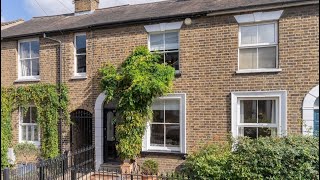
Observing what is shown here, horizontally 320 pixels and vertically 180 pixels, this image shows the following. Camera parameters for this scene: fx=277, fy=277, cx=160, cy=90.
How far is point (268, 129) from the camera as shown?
332 inches

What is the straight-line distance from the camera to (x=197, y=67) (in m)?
9.12

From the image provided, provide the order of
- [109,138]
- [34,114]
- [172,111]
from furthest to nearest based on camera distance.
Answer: [34,114] → [109,138] → [172,111]

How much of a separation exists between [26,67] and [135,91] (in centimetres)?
580

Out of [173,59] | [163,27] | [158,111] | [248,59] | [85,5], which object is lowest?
[158,111]

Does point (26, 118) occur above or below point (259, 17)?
below

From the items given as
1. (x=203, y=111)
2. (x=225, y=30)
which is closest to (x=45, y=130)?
(x=203, y=111)

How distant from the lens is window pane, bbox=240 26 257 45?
8.62m

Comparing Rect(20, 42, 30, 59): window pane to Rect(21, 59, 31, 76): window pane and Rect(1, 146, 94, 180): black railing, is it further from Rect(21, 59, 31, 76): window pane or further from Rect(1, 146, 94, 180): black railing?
Rect(1, 146, 94, 180): black railing

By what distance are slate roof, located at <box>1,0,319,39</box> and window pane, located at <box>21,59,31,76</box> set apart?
1.16 meters

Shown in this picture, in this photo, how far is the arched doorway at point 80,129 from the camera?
1103 centimetres

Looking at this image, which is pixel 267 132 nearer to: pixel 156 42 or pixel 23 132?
pixel 156 42

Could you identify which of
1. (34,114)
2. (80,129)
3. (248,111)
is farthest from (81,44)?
(248,111)

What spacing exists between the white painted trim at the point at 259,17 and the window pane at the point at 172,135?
405 cm

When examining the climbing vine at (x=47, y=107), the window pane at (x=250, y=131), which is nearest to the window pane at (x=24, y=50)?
the climbing vine at (x=47, y=107)
